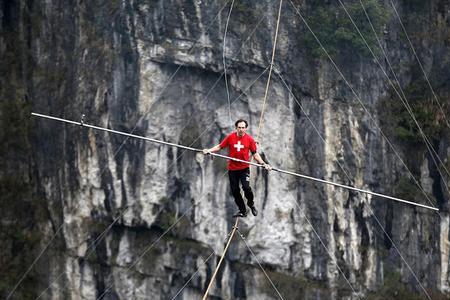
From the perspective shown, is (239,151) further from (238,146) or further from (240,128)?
(240,128)

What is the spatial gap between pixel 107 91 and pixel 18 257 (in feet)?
15.5

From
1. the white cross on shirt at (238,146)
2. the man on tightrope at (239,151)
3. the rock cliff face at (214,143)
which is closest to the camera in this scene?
the man on tightrope at (239,151)

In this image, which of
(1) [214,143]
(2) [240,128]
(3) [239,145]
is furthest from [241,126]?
(1) [214,143]

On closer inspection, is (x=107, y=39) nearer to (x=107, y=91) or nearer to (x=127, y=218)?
(x=107, y=91)

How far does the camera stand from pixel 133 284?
24250 millimetres

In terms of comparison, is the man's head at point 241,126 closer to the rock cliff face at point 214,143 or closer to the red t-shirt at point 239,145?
the red t-shirt at point 239,145

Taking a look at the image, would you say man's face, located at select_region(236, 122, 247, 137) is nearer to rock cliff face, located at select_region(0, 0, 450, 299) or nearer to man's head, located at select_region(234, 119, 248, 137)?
man's head, located at select_region(234, 119, 248, 137)

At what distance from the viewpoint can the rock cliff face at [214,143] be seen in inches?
929

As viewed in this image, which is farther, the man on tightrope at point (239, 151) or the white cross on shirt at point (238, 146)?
the white cross on shirt at point (238, 146)

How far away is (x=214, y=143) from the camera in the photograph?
23.9 m

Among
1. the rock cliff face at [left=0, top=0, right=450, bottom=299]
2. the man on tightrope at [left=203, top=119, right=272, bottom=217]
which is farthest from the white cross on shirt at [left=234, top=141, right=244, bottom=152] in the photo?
the rock cliff face at [left=0, top=0, right=450, bottom=299]

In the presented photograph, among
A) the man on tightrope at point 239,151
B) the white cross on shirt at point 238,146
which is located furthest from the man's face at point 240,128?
the white cross on shirt at point 238,146

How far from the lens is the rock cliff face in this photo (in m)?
23.6

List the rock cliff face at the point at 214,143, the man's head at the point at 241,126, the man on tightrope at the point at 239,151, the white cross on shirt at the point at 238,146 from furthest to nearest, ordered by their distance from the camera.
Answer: the rock cliff face at the point at 214,143
the white cross on shirt at the point at 238,146
the man on tightrope at the point at 239,151
the man's head at the point at 241,126
